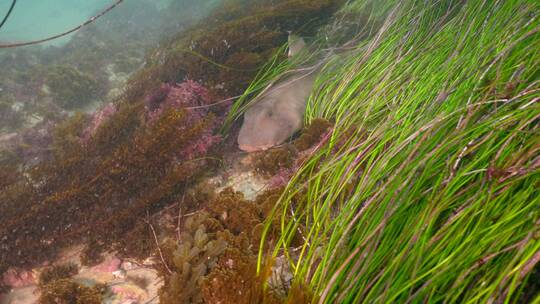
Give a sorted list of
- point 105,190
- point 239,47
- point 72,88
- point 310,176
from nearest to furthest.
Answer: point 310,176
point 105,190
point 239,47
point 72,88

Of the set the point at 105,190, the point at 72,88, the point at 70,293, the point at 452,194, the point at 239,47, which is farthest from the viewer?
the point at 72,88

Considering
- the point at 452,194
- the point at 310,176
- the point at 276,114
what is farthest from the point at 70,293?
the point at 452,194

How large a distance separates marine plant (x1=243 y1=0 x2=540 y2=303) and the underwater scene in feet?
0.04

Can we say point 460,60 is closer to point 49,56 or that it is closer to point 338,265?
point 338,265

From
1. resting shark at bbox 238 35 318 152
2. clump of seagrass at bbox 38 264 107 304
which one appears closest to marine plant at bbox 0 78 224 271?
clump of seagrass at bbox 38 264 107 304

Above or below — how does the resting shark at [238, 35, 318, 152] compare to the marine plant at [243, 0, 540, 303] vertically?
below

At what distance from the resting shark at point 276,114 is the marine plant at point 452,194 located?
151 centimetres

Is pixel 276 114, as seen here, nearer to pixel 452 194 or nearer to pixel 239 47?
pixel 239 47

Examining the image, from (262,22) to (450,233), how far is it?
6.67m

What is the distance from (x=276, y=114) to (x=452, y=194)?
3.05 m

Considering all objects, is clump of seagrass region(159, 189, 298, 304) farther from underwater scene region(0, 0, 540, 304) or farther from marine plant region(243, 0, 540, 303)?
marine plant region(243, 0, 540, 303)

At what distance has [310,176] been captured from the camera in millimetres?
2711

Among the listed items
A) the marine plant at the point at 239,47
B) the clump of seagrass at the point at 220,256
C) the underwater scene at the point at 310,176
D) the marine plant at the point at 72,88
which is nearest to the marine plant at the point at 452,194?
the underwater scene at the point at 310,176

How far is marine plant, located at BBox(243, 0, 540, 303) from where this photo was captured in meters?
1.57
